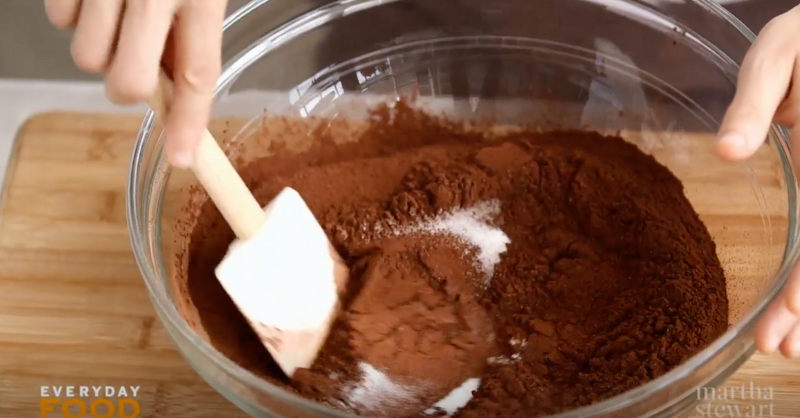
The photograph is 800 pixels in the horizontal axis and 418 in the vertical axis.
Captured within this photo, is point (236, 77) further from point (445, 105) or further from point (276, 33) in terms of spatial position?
point (445, 105)

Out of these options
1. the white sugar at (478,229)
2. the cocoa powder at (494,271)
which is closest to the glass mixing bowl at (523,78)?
the cocoa powder at (494,271)

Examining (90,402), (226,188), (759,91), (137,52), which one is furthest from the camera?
(90,402)

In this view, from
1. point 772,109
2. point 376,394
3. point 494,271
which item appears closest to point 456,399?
point 376,394

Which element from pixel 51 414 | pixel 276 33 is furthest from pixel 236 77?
pixel 51 414

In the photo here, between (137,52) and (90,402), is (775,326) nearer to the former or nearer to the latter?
(137,52)

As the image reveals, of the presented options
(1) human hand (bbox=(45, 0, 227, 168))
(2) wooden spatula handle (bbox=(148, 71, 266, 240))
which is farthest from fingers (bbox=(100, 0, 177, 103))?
(2) wooden spatula handle (bbox=(148, 71, 266, 240))

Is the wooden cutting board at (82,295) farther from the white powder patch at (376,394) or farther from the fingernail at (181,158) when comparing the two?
the fingernail at (181,158)
